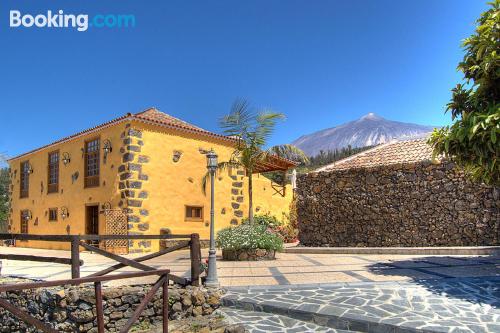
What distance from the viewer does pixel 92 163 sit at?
16.9 m

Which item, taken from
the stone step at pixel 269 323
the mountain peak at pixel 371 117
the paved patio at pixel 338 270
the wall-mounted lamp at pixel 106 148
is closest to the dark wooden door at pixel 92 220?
the wall-mounted lamp at pixel 106 148

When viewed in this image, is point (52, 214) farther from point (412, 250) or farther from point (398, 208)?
point (412, 250)

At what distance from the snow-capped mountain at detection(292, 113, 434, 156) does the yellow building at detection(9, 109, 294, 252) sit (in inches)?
3483

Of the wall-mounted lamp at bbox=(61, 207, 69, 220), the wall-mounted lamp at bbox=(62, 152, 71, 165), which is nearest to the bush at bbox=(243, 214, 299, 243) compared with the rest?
the wall-mounted lamp at bbox=(61, 207, 69, 220)

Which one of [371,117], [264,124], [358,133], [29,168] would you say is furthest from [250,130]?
[371,117]

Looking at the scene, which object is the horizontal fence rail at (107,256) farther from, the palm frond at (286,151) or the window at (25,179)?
the window at (25,179)

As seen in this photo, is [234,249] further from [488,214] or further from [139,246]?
[488,214]

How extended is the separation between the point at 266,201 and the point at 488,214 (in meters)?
10.3

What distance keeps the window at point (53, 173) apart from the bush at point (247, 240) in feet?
32.8

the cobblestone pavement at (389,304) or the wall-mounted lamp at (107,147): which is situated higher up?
the wall-mounted lamp at (107,147)

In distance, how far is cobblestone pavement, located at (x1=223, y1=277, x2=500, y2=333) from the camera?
5562 millimetres

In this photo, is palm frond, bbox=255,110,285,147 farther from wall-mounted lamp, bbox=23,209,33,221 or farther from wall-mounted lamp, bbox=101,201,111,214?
wall-mounted lamp, bbox=23,209,33,221

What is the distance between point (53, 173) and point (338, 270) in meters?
14.7

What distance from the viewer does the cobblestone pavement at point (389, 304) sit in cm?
556
